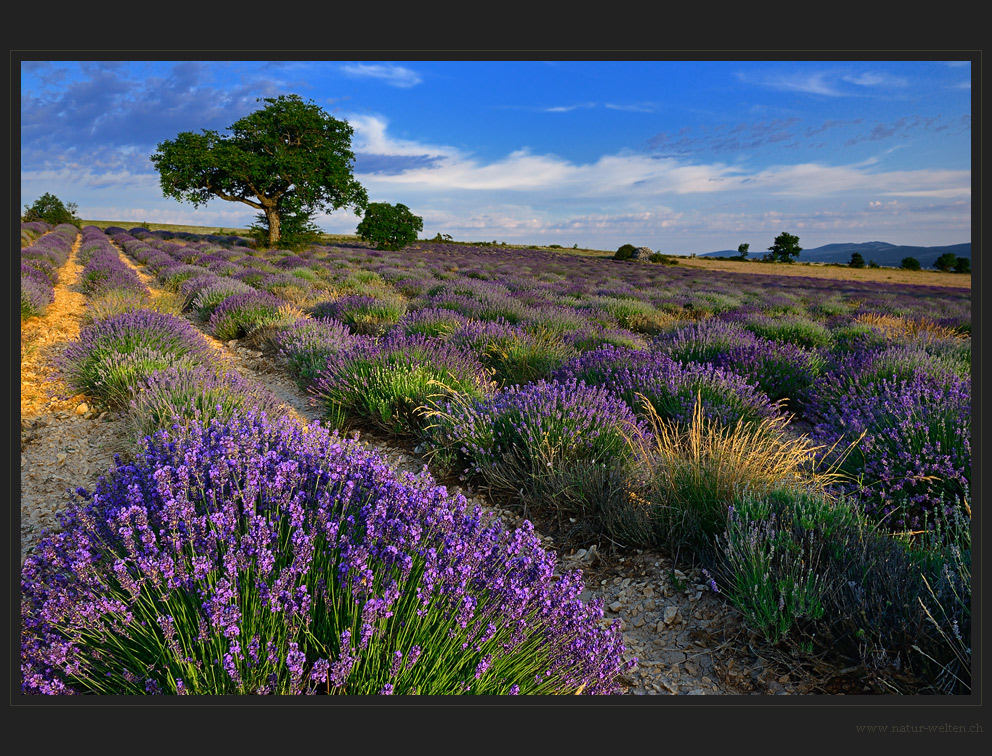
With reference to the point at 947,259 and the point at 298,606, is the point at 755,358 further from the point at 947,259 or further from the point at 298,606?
the point at 298,606

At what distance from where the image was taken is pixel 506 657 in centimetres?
162

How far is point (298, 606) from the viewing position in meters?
1.55

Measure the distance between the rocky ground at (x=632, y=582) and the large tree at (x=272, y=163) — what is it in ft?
65.9

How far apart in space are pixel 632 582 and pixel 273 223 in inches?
1022

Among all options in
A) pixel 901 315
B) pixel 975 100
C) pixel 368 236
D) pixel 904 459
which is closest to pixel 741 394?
pixel 904 459

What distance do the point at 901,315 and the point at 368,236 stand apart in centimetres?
2502

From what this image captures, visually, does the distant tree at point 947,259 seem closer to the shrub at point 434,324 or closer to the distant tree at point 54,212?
the shrub at point 434,324

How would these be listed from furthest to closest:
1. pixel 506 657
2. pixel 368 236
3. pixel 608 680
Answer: pixel 368 236, pixel 608 680, pixel 506 657

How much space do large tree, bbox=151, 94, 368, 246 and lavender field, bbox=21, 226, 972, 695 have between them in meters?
18.7

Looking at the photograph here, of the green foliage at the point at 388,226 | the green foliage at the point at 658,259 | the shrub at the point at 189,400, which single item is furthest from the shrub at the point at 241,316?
the green foliage at the point at 658,259

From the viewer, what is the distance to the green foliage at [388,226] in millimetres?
29859

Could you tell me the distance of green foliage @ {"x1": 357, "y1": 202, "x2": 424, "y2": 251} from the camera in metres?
29.9

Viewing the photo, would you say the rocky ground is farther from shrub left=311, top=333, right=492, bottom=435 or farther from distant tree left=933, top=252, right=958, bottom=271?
distant tree left=933, top=252, right=958, bottom=271
